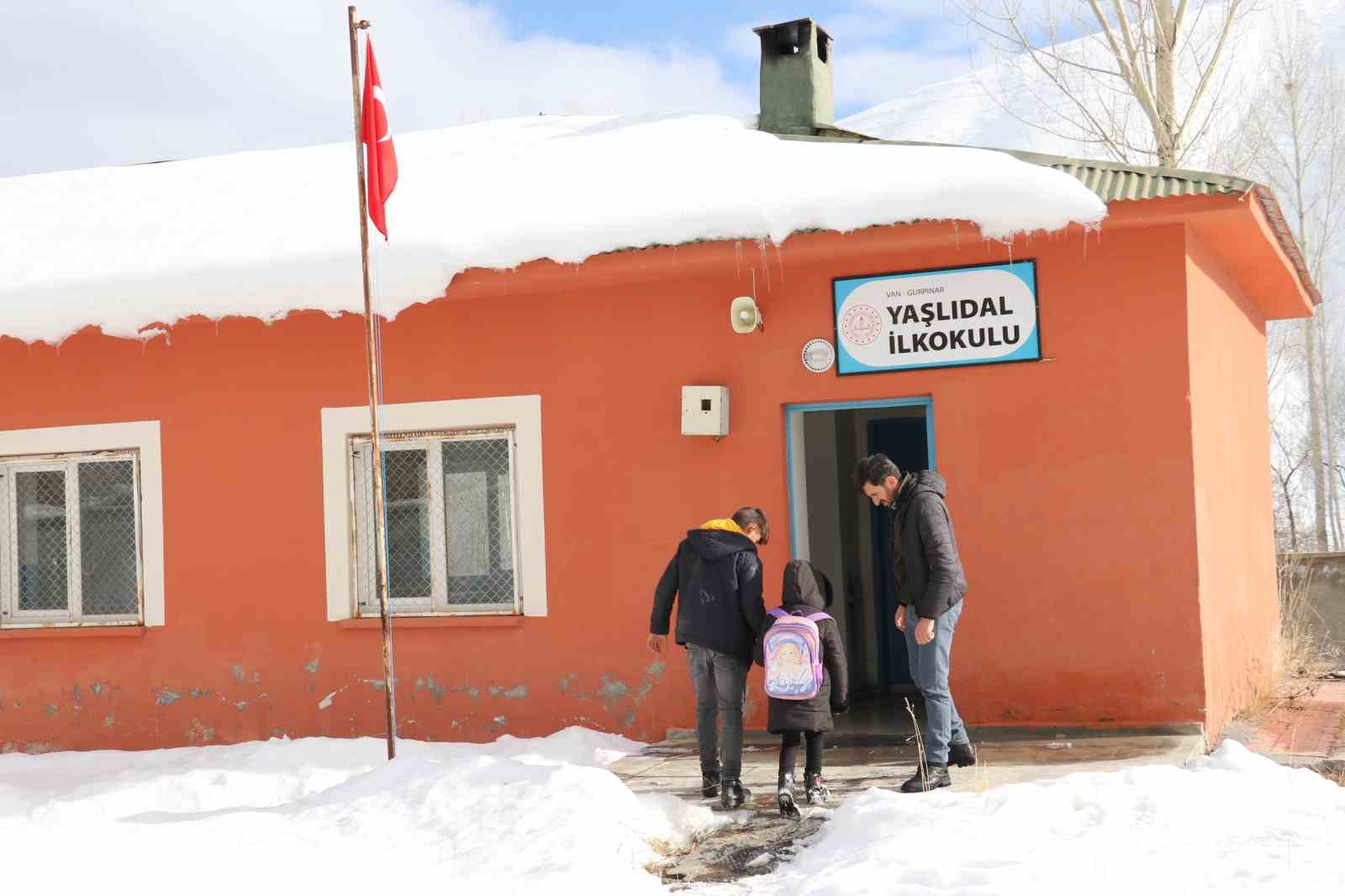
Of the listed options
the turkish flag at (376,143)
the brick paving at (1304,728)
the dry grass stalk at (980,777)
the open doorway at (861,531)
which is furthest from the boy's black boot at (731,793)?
the open doorway at (861,531)

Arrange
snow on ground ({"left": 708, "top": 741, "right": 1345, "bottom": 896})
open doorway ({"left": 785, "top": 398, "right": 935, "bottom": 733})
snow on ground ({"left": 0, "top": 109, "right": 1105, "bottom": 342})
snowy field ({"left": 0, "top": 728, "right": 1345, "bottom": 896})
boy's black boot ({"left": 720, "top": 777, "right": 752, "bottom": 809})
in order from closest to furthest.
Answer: snow on ground ({"left": 708, "top": 741, "right": 1345, "bottom": 896}) → snowy field ({"left": 0, "top": 728, "right": 1345, "bottom": 896}) → boy's black boot ({"left": 720, "top": 777, "right": 752, "bottom": 809}) → snow on ground ({"left": 0, "top": 109, "right": 1105, "bottom": 342}) → open doorway ({"left": 785, "top": 398, "right": 935, "bottom": 733})

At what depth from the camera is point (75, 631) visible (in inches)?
378

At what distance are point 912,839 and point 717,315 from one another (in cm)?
382

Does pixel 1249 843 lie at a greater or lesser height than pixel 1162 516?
lesser

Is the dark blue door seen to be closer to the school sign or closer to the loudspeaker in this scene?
the school sign

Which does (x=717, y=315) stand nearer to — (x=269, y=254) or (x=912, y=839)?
(x=269, y=254)

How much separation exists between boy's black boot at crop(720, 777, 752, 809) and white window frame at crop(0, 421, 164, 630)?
4.76 metres

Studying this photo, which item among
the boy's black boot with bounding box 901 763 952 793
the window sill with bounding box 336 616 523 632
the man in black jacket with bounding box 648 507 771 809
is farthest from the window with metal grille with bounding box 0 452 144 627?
the boy's black boot with bounding box 901 763 952 793

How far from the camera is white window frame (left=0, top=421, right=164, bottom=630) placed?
9414 millimetres

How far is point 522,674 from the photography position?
869cm

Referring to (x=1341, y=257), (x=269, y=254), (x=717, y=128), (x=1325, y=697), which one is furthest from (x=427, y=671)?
(x=1341, y=257)

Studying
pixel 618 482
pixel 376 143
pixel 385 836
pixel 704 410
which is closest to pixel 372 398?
pixel 376 143

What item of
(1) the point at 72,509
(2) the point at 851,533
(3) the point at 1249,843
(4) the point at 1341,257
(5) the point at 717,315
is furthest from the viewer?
(4) the point at 1341,257

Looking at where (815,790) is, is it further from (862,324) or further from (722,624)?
(862,324)
